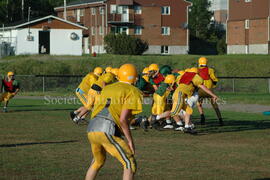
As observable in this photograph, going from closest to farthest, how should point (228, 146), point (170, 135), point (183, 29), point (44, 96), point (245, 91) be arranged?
1. point (228, 146)
2. point (170, 135)
3. point (44, 96)
4. point (245, 91)
5. point (183, 29)

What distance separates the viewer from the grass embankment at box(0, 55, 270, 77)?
1783 inches

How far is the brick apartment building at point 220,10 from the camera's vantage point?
109188mm

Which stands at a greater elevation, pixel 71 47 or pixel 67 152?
pixel 71 47

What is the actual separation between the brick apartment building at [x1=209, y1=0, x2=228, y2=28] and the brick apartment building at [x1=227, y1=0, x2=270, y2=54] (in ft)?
115

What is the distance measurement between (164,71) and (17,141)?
5838 millimetres

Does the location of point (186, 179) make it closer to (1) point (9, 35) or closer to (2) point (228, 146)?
(2) point (228, 146)

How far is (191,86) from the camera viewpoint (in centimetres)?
1616

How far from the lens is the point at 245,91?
3847 cm

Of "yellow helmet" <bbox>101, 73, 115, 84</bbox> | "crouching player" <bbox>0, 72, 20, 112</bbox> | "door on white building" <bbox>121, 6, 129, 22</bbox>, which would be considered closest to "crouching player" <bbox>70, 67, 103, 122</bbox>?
"yellow helmet" <bbox>101, 73, 115, 84</bbox>

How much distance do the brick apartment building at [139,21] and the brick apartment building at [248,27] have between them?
23.6 ft

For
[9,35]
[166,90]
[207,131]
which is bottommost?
[207,131]

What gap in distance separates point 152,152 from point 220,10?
331 feet

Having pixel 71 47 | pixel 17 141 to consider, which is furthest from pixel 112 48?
pixel 17 141

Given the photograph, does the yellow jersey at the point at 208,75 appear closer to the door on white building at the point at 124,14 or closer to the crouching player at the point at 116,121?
the crouching player at the point at 116,121
